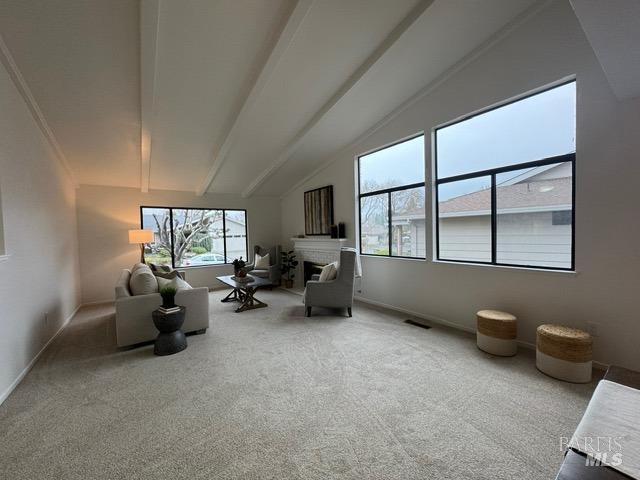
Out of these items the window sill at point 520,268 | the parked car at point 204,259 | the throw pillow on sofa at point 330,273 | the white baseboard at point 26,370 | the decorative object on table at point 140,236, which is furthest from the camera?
the parked car at point 204,259

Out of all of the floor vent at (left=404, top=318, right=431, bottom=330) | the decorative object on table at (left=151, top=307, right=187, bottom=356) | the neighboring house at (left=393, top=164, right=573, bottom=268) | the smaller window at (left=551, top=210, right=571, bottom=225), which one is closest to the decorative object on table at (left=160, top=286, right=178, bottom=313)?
the decorative object on table at (left=151, top=307, right=187, bottom=356)

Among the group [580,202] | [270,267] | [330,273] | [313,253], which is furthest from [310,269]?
[580,202]

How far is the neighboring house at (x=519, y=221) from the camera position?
2.72 m

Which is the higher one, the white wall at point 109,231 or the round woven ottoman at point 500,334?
the white wall at point 109,231

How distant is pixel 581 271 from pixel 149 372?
168 inches

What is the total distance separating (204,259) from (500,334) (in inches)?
237

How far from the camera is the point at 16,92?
2.70 m

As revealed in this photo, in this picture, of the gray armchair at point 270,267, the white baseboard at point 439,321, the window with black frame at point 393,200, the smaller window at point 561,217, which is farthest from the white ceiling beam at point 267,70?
the white baseboard at point 439,321

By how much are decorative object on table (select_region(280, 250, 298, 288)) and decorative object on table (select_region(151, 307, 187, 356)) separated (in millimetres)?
3666

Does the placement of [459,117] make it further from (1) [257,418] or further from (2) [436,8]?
(1) [257,418]

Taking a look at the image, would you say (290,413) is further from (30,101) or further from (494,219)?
(30,101)

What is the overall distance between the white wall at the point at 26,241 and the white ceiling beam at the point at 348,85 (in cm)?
337

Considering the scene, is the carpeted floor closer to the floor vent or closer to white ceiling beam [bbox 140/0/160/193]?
the floor vent

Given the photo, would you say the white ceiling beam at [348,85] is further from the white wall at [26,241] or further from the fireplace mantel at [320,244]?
the white wall at [26,241]
